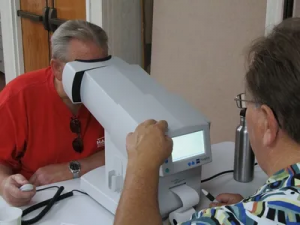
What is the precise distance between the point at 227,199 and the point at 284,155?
1.45ft

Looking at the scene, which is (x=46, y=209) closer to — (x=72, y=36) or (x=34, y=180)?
(x=34, y=180)

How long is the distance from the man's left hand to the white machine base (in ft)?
0.42

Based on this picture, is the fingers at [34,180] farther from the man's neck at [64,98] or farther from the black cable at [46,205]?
the man's neck at [64,98]

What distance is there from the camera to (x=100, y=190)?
126 cm

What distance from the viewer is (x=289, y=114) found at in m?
0.81

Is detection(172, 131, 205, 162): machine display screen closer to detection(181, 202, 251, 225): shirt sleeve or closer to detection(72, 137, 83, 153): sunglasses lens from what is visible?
detection(181, 202, 251, 225): shirt sleeve

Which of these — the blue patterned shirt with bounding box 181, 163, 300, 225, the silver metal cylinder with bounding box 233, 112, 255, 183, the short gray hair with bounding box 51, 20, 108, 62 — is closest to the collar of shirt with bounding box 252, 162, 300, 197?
the blue patterned shirt with bounding box 181, 163, 300, 225

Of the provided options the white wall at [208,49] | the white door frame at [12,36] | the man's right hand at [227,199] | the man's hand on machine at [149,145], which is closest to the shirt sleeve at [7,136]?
the man's hand on machine at [149,145]

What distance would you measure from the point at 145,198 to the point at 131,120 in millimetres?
213

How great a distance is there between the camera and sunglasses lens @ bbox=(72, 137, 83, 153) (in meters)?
1.57

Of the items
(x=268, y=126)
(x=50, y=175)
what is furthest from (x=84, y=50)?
(x=268, y=126)

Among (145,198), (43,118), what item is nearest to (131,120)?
(145,198)

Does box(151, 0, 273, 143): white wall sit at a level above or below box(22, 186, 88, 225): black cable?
above

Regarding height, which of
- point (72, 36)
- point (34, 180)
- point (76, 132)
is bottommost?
point (34, 180)
